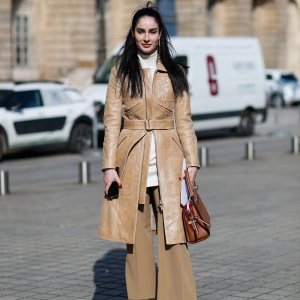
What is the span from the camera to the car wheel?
23.5 metres

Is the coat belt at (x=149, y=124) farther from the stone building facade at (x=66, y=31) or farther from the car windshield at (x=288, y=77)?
the car windshield at (x=288, y=77)

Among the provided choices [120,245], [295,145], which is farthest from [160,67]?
[295,145]

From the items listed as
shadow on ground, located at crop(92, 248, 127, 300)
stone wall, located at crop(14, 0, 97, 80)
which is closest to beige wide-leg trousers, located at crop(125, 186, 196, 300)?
shadow on ground, located at crop(92, 248, 127, 300)

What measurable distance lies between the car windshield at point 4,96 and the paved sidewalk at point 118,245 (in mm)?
5312

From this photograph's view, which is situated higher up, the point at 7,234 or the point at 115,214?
the point at 115,214

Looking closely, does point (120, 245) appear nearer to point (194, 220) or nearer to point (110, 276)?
point (110, 276)

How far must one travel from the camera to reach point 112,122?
269 inches

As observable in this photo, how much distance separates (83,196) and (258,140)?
42.7 ft

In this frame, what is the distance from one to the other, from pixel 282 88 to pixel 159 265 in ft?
135

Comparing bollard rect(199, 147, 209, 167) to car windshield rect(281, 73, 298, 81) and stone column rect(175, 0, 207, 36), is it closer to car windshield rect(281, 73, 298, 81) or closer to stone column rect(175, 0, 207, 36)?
stone column rect(175, 0, 207, 36)

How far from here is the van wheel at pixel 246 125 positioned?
28672 mm

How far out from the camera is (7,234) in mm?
11438

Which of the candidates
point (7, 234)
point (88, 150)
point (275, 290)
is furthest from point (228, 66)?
point (275, 290)

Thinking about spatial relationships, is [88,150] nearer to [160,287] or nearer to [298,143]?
[298,143]
